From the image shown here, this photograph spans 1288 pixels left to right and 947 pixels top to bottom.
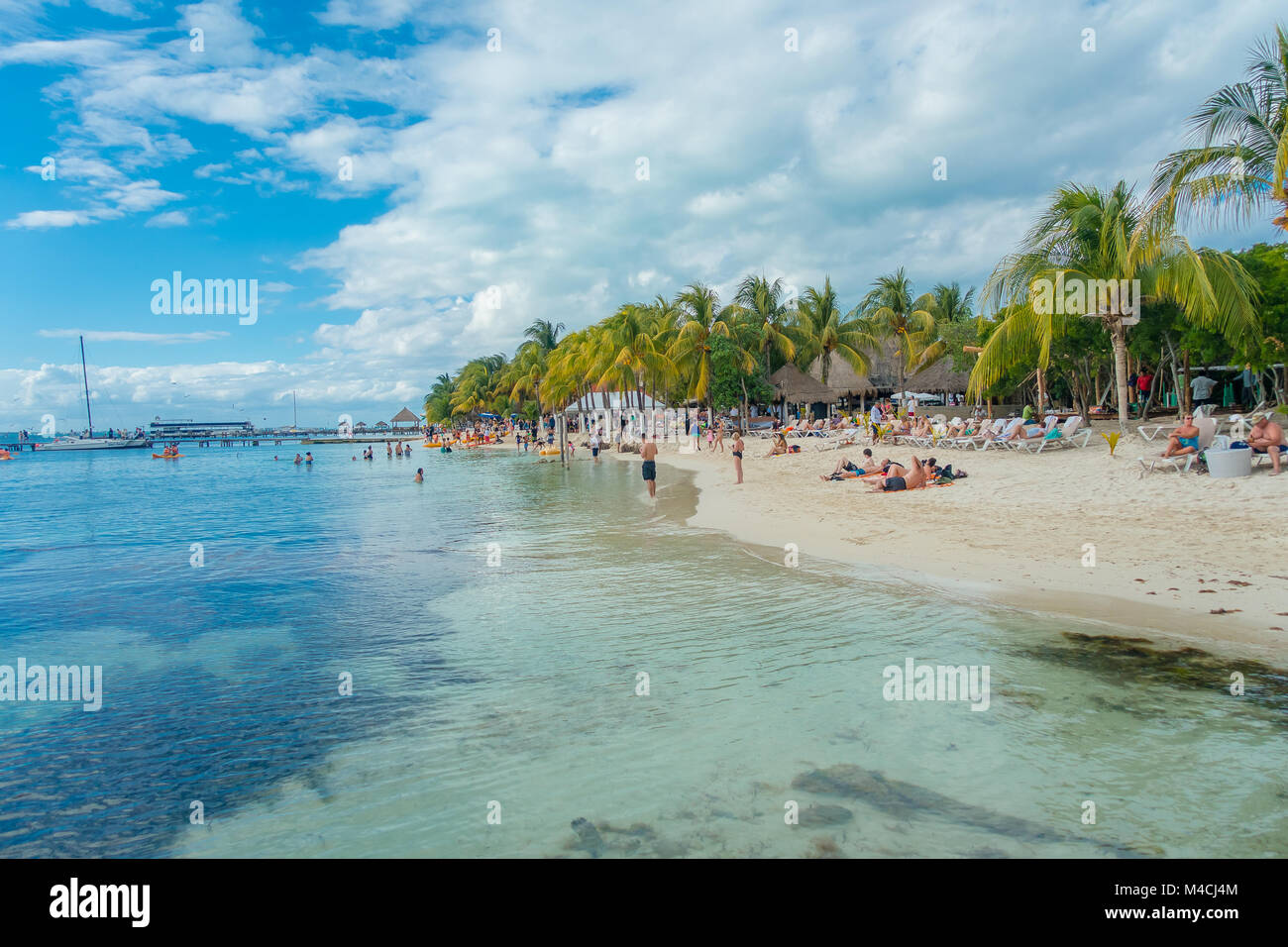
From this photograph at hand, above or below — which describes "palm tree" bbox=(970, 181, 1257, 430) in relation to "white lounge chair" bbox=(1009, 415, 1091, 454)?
above

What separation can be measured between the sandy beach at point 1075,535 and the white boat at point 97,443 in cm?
14941

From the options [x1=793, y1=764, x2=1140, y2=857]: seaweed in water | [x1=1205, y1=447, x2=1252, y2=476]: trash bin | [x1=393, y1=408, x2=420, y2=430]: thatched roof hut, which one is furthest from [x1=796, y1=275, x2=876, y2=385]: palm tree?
[x1=393, y1=408, x2=420, y2=430]: thatched roof hut

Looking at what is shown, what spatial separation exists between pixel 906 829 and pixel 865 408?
41.4 meters

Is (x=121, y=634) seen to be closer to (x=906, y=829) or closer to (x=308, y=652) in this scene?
(x=308, y=652)

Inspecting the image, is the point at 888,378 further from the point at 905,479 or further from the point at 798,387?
the point at 905,479

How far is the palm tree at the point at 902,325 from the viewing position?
37.8 metres

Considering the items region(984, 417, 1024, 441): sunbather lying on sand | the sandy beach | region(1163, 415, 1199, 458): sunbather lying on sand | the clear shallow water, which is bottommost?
the clear shallow water

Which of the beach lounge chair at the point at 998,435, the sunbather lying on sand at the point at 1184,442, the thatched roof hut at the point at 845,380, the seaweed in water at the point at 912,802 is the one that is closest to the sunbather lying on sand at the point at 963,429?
the beach lounge chair at the point at 998,435

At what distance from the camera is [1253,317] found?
50.0ft

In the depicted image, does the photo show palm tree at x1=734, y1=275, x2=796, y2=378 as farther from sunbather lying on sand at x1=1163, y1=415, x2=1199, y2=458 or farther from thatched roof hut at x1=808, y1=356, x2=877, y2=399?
sunbather lying on sand at x1=1163, y1=415, x2=1199, y2=458

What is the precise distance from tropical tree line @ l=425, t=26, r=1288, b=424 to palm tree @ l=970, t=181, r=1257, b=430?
0.13 feet

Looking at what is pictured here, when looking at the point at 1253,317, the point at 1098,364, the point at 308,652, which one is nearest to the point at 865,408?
the point at 1098,364

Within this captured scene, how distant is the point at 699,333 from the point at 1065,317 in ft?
61.8

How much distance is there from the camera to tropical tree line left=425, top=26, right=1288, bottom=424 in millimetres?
11703
